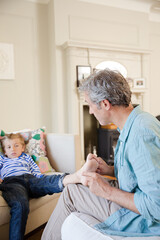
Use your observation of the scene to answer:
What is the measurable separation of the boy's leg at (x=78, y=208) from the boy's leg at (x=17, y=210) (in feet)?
0.85

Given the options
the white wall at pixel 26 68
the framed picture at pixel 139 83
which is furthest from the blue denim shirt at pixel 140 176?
the framed picture at pixel 139 83

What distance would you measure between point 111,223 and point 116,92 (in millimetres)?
587

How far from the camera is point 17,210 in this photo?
1.42 meters

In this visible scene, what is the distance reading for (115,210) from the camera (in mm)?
1122

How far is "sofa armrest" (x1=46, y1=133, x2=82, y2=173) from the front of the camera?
A: 6.95 ft

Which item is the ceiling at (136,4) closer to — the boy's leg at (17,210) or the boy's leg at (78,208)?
the boy's leg at (17,210)

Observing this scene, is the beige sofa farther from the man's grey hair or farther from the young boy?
the man's grey hair

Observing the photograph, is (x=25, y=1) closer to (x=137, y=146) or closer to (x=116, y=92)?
(x=116, y=92)

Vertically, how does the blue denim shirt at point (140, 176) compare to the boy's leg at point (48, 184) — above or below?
above

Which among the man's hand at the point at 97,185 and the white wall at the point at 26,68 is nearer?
the man's hand at the point at 97,185

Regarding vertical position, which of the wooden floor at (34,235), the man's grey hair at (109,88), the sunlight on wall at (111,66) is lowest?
the wooden floor at (34,235)

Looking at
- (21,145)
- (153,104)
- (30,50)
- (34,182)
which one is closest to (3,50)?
(30,50)

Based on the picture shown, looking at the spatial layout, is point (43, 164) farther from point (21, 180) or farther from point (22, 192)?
point (22, 192)

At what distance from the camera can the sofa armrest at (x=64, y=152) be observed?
212cm
